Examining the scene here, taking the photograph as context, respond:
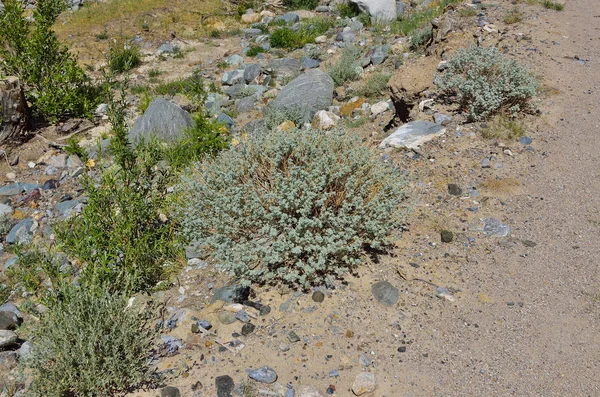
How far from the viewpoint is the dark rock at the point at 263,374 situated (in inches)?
130

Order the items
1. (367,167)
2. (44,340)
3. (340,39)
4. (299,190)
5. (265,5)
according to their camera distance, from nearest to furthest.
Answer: (44,340)
(299,190)
(367,167)
(340,39)
(265,5)

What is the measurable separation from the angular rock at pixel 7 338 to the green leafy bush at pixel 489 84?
16.9ft

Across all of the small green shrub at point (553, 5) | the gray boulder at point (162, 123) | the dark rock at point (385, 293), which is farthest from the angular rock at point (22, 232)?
the small green shrub at point (553, 5)

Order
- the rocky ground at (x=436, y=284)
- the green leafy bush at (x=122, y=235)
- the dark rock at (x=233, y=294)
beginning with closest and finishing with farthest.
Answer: the rocky ground at (x=436, y=284), the dark rock at (x=233, y=294), the green leafy bush at (x=122, y=235)

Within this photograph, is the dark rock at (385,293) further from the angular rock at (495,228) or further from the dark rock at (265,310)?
the angular rock at (495,228)

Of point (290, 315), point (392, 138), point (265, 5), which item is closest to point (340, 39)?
point (265, 5)

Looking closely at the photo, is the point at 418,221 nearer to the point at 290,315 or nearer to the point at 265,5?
the point at 290,315

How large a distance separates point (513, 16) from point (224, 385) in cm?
804

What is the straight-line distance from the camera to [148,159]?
186 inches

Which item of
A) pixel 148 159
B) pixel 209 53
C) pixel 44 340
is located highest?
pixel 148 159

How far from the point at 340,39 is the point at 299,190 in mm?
7956

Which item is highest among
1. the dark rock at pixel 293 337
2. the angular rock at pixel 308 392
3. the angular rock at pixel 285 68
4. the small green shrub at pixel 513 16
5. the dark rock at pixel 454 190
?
the small green shrub at pixel 513 16

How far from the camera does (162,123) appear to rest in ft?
24.4

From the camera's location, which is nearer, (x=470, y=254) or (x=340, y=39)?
(x=470, y=254)
